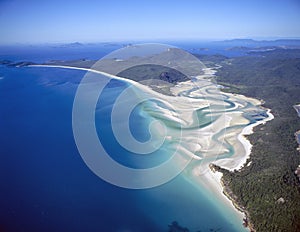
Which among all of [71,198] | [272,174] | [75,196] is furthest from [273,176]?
[71,198]

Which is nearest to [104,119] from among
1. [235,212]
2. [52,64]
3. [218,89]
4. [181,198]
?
[181,198]

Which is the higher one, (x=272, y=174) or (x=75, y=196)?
(x=272, y=174)

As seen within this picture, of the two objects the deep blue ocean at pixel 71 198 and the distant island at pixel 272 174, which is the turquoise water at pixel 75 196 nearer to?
the deep blue ocean at pixel 71 198

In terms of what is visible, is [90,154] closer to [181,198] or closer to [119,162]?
[119,162]

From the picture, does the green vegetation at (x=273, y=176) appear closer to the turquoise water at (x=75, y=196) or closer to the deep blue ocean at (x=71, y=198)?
the turquoise water at (x=75, y=196)

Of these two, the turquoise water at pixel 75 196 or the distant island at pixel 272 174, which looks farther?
the turquoise water at pixel 75 196

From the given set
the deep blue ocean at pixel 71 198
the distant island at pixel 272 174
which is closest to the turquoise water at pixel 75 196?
the deep blue ocean at pixel 71 198

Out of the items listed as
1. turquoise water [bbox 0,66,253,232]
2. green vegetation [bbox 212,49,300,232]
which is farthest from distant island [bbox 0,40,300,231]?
turquoise water [bbox 0,66,253,232]

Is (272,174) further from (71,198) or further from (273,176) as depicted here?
(71,198)

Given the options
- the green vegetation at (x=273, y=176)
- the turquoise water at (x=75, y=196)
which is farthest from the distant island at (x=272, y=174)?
the turquoise water at (x=75, y=196)
